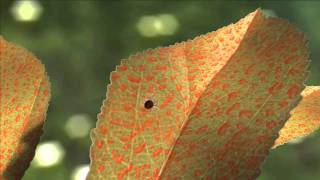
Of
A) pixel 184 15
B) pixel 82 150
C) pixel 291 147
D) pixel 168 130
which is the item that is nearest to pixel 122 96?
pixel 168 130

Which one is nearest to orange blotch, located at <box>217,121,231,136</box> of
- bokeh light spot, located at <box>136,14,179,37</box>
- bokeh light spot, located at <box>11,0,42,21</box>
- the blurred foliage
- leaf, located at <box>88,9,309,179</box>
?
leaf, located at <box>88,9,309,179</box>

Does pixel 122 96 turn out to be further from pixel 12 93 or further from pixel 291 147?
pixel 291 147

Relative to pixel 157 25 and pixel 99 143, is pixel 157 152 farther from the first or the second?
pixel 157 25

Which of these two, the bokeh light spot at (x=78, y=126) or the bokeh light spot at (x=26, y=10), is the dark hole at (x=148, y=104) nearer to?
the bokeh light spot at (x=78, y=126)

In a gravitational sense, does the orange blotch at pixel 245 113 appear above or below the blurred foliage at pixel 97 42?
above

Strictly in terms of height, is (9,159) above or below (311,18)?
above


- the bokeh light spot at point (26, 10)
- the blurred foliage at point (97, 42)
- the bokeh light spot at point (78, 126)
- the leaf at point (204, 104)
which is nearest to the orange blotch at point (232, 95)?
the leaf at point (204, 104)

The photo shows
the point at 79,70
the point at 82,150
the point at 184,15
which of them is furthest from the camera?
the point at 184,15
